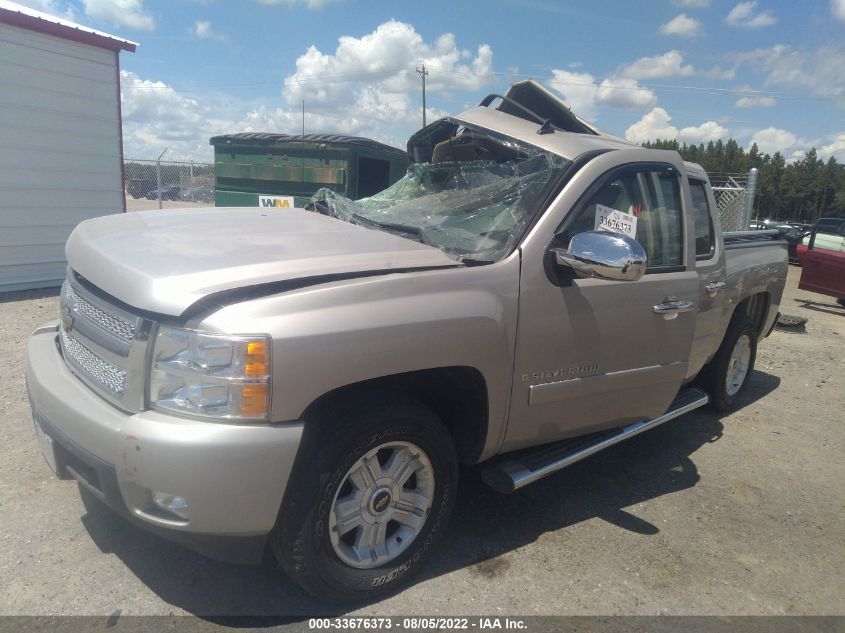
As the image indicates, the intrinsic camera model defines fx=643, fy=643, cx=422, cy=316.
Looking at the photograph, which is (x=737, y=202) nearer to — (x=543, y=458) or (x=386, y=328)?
(x=543, y=458)

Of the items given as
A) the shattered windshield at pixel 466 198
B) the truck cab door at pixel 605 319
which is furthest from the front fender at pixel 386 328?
the shattered windshield at pixel 466 198

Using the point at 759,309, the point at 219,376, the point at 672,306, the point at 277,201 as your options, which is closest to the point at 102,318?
the point at 219,376

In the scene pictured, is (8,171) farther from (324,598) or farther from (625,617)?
(625,617)

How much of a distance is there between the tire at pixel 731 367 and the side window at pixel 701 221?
1125mm

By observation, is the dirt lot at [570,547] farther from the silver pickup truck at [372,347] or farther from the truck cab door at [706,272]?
the truck cab door at [706,272]

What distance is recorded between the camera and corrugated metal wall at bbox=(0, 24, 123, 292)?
7949mm

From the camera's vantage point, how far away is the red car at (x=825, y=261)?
34.5 feet

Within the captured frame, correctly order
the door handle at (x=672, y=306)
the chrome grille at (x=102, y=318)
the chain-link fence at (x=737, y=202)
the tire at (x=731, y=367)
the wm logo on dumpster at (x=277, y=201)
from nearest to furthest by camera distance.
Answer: the chrome grille at (x=102, y=318), the door handle at (x=672, y=306), the tire at (x=731, y=367), the wm logo on dumpster at (x=277, y=201), the chain-link fence at (x=737, y=202)

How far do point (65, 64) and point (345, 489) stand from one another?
27.3 ft

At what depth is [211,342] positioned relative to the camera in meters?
2.14

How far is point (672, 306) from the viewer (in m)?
3.46

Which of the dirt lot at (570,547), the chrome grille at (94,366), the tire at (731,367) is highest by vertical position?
the chrome grille at (94,366)

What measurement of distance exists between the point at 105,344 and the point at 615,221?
2433 mm

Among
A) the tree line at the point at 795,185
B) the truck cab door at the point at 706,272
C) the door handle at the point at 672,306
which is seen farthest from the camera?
the tree line at the point at 795,185
